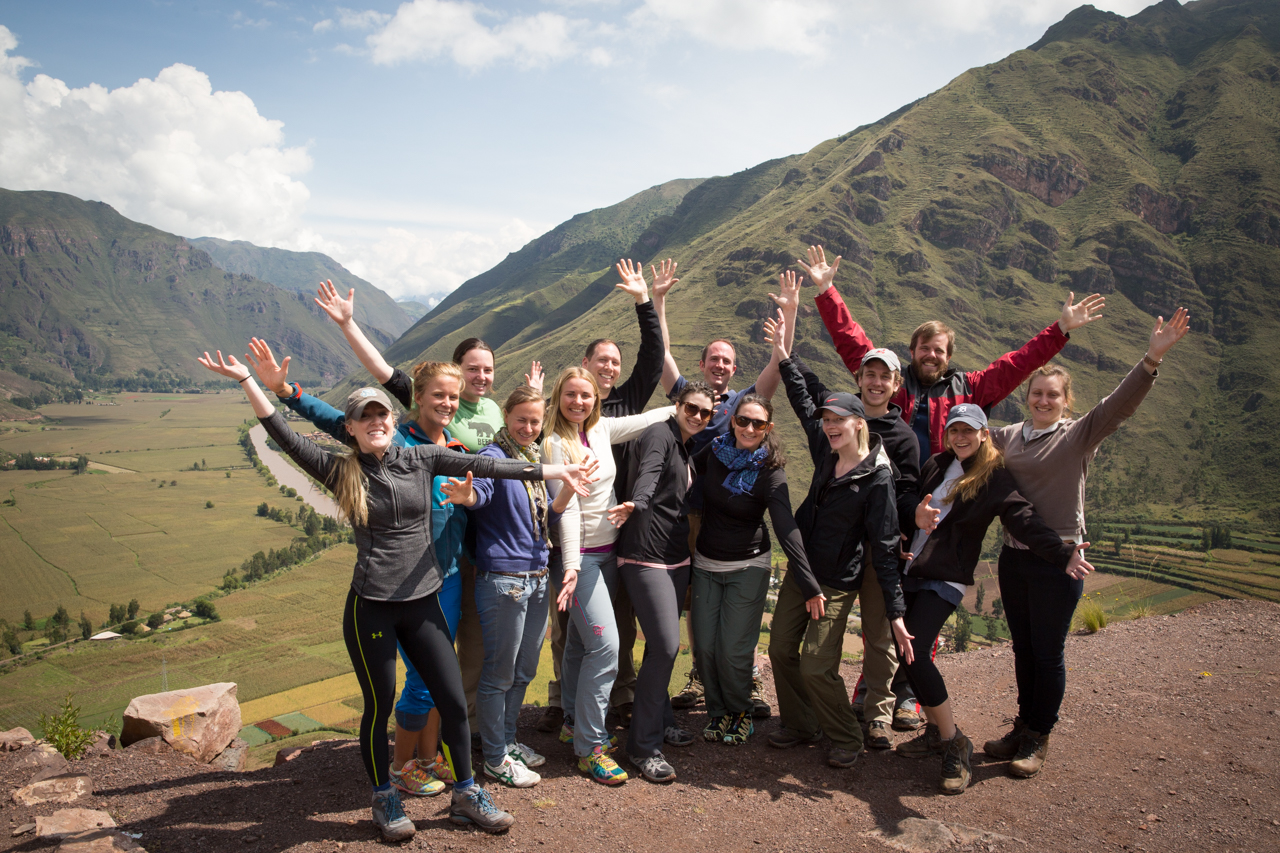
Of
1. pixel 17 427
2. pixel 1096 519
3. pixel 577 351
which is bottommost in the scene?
pixel 1096 519

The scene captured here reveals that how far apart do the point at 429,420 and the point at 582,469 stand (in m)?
Result: 1.25

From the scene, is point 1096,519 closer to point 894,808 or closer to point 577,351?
point 577,351

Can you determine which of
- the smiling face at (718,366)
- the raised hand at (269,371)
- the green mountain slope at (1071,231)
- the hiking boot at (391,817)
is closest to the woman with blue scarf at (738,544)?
the smiling face at (718,366)

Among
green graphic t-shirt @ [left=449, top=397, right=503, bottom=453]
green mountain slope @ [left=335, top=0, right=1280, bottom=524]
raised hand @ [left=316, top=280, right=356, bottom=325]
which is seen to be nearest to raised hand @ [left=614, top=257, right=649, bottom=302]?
green graphic t-shirt @ [left=449, top=397, right=503, bottom=453]

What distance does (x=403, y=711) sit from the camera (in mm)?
5023

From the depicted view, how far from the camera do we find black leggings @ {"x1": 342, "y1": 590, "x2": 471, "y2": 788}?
4.40m

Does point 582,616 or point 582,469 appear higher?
point 582,469

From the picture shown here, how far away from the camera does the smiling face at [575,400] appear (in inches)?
211

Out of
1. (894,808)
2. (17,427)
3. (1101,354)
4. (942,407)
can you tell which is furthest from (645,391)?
(17,427)

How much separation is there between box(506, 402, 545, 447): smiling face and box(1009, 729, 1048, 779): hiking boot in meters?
4.75

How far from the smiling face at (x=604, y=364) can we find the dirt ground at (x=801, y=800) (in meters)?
3.31

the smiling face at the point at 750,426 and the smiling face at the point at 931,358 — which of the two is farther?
the smiling face at the point at 931,358

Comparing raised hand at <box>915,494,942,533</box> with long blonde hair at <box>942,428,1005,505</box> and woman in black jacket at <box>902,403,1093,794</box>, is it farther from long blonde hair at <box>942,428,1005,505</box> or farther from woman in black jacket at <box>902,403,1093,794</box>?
long blonde hair at <box>942,428,1005,505</box>

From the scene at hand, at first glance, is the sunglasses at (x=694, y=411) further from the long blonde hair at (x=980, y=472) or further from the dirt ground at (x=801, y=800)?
the dirt ground at (x=801, y=800)
